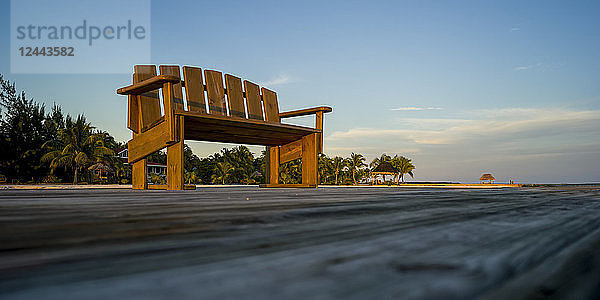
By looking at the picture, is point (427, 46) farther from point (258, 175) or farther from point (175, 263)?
point (175, 263)

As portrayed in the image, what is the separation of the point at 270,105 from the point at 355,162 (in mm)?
18946

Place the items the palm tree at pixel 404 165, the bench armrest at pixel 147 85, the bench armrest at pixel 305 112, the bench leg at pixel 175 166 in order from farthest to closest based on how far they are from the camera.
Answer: the palm tree at pixel 404 165
the bench armrest at pixel 305 112
the bench leg at pixel 175 166
the bench armrest at pixel 147 85

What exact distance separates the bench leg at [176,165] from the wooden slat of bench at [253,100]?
59.5 inches

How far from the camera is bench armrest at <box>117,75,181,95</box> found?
9.82ft

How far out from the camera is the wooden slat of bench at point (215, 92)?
4.13 meters

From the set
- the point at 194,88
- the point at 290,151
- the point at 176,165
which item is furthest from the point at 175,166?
the point at 290,151

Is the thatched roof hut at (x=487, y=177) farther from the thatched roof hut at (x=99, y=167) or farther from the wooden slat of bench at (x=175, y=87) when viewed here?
the wooden slat of bench at (x=175, y=87)

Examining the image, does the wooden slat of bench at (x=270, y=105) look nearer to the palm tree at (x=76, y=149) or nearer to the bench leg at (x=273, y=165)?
the bench leg at (x=273, y=165)

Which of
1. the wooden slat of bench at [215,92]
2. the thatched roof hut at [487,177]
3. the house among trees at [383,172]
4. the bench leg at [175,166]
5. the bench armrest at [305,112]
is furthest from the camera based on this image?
the house among trees at [383,172]

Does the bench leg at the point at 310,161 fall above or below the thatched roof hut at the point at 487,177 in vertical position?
above

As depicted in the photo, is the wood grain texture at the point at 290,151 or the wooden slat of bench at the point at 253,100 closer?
the wooden slat of bench at the point at 253,100

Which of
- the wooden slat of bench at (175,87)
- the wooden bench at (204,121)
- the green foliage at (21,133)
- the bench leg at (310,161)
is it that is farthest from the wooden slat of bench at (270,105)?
the green foliage at (21,133)

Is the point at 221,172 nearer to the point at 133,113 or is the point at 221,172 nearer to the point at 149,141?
the point at 133,113

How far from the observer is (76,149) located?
46.2ft
